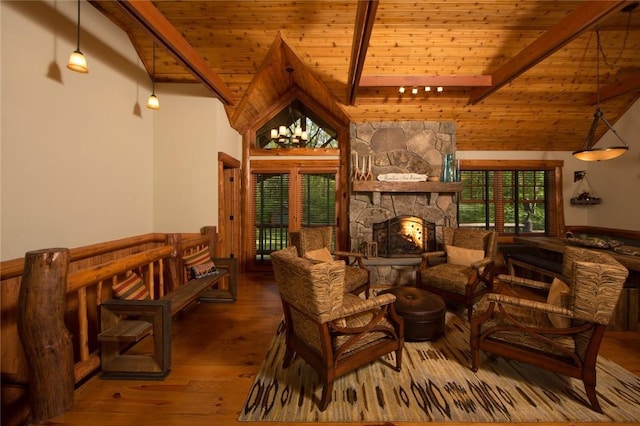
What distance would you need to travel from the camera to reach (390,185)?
14.7 feet

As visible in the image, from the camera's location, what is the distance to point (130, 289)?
2418 mm

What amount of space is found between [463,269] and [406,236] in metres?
1.31

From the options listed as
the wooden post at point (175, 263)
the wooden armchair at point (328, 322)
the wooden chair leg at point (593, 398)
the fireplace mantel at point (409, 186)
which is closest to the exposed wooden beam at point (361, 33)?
the fireplace mantel at point (409, 186)

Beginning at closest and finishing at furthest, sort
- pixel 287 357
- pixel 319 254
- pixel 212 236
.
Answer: pixel 287 357 → pixel 319 254 → pixel 212 236

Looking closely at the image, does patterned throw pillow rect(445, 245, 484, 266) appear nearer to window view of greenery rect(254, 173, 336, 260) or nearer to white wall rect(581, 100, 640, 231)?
window view of greenery rect(254, 173, 336, 260)

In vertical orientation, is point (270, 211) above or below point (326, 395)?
above

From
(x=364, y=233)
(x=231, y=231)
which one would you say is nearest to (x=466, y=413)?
(x=364, y=233)

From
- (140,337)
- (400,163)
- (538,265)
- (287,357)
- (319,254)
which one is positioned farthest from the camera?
(400,163)

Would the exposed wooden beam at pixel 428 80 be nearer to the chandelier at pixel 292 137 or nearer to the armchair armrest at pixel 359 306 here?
the chandelier at pixel 292 137

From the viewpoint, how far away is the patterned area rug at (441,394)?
68.8 inches

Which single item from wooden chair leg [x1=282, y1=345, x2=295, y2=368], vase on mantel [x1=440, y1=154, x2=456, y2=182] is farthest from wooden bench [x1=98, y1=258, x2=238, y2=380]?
vase on mantel [x1=440, y1=154, x2=456, y2=182]

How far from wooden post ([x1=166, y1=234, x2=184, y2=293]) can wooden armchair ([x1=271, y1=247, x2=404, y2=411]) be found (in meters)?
1.88

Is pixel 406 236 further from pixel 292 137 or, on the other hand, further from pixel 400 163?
pixel 292 137

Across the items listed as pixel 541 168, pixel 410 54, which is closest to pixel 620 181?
pixel 541 168
